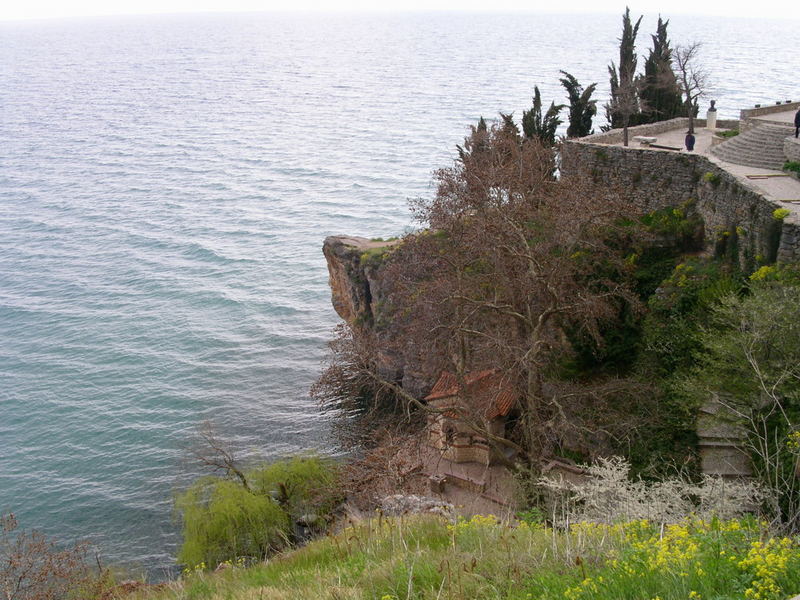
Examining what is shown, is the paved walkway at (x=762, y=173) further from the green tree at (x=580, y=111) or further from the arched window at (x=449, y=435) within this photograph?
the arched window at (x=449, y=435)

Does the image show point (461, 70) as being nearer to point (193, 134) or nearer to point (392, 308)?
point (193, 134)

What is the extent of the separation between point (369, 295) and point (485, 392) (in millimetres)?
18995

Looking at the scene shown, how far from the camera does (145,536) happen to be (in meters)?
33.3

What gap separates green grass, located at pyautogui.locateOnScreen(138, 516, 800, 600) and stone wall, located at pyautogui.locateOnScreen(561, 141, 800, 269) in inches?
641

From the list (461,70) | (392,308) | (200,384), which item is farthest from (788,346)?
(461,70)

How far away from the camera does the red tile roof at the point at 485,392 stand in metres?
26.6

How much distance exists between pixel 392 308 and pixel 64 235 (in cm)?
4314

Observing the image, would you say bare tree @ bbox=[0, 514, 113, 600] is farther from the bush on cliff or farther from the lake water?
the lake water

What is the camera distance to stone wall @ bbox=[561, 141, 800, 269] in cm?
2580

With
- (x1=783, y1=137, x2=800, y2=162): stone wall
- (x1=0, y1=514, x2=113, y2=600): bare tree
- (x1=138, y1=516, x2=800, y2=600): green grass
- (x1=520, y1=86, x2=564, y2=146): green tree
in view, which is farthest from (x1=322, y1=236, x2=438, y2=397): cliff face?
(x1=138, y1=516, x2=800, y2=600): green grass

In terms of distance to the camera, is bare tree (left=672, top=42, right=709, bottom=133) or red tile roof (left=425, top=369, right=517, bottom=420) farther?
bare tree (left=672, top=42, right=709, bottom=133)

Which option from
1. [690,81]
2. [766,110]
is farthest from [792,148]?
[690,81]

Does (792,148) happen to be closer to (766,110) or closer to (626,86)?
(766,110)

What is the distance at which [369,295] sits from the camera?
47219mm
